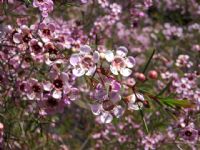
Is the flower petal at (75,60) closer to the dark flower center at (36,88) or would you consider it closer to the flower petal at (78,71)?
the flower petal at (78,71)

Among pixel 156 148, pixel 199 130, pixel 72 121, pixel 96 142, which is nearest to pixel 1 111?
pixel 199 130

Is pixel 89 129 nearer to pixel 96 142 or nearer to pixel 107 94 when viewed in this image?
pixel 96 142

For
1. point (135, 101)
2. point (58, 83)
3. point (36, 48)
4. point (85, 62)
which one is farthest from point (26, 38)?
point (135, 101)

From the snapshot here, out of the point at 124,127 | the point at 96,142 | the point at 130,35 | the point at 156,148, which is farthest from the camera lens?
the point at 130,35

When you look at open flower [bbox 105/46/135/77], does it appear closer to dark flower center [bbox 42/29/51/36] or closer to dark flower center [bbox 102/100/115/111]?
dark flower center [bbox 102/100/115/111]

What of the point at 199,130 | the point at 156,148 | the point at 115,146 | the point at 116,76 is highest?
the point at 116,76

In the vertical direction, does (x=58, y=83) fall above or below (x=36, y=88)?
above

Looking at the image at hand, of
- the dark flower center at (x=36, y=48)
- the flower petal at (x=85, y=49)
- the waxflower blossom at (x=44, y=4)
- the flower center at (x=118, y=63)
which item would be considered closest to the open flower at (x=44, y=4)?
the waxflower blossom at (x=44, y=4)

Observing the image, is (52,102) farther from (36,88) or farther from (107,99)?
(107,99)

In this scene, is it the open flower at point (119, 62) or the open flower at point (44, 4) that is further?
the open flower at point (44, 4)
